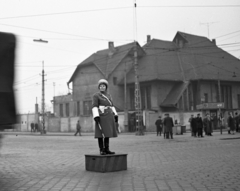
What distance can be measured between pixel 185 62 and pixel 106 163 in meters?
51.1

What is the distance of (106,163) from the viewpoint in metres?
8.68

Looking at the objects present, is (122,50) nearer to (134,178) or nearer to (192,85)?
(192,85)

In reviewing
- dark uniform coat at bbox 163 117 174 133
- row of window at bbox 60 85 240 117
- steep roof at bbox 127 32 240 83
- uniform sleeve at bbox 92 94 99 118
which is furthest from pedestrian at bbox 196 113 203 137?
steep roof at bbox 127 32 240 83

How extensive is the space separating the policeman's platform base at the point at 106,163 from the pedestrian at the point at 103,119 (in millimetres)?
323

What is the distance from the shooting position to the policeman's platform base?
28.5 ft

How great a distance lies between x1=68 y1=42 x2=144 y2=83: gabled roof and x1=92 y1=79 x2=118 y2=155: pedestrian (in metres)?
48.4

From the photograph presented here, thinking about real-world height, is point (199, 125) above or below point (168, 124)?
below

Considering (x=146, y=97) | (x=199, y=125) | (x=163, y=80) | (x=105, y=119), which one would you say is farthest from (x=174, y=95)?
(x=105, y=119)

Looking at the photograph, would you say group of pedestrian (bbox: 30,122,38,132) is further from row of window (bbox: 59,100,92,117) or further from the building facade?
the building facade

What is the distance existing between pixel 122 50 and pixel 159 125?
27629mm

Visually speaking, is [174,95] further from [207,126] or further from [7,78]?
[7,78]

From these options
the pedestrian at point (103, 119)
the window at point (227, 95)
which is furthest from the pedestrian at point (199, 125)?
the window at point (227, 95)

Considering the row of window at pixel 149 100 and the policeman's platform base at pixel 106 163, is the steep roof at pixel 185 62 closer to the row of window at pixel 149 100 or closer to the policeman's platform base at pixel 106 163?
the row of window at pixel 149 100

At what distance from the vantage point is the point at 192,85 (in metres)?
55.7
